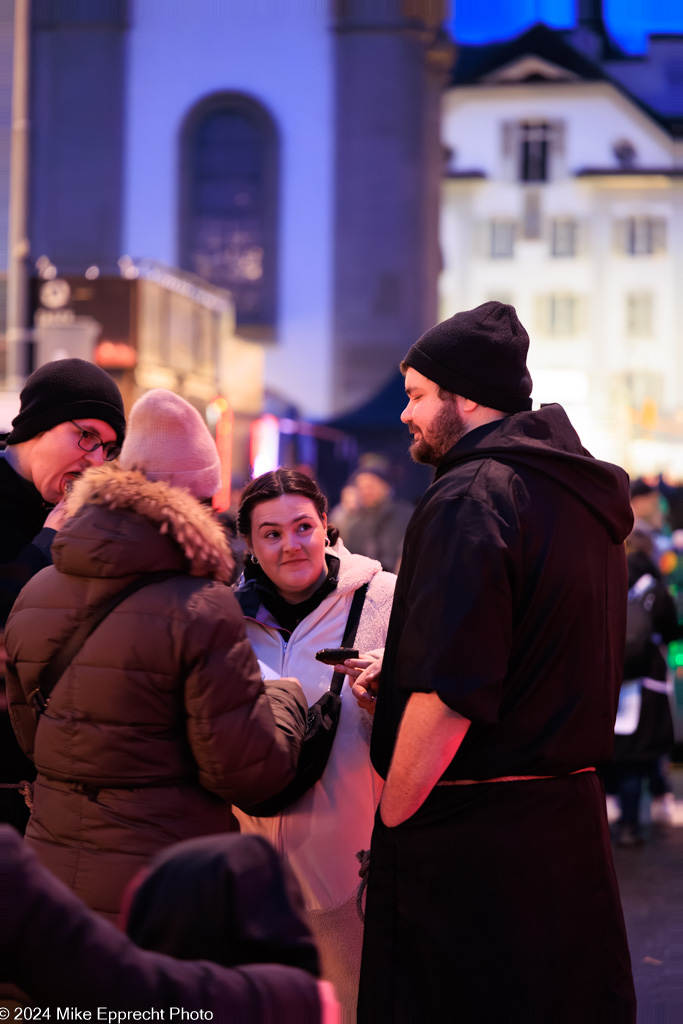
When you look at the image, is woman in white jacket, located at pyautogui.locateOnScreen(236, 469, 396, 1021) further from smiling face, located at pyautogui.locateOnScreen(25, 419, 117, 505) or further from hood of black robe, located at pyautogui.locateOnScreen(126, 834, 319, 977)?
hood of black robe, located at pyautogui.locateOnScreen(126, 834, 319, 977)

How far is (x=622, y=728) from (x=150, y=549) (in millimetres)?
4688

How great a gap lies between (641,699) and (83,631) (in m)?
4.82

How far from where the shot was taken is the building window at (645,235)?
23.2m

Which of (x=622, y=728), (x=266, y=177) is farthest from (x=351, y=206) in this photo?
(x=622, y=728)

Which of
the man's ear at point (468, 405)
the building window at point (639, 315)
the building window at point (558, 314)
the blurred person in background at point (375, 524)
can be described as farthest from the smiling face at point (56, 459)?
the building window at point (639, 315)

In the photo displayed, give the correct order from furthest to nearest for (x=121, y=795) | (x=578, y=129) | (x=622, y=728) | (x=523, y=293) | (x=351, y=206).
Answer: (x=523, y=293) < (x=578, y=129) < (x=351, y=206) < (x=622, y=728) < (x=121, y=795)

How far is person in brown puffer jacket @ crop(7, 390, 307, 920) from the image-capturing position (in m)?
2.12

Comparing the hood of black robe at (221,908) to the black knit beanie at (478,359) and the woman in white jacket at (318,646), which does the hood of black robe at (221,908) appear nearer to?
the black knit beanie at (478,359)

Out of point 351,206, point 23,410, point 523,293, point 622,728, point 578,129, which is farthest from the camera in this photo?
point 523,293

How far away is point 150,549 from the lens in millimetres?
2166

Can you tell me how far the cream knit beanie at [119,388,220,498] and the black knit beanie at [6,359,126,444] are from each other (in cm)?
51

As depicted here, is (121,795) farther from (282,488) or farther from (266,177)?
(266,177)

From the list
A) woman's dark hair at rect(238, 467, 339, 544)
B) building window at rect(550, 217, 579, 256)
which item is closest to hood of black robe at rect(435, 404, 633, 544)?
woman's dark hair at rect(238, 467, 339, 544)

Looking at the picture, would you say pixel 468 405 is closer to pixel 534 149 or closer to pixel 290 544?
pixel 290 544
